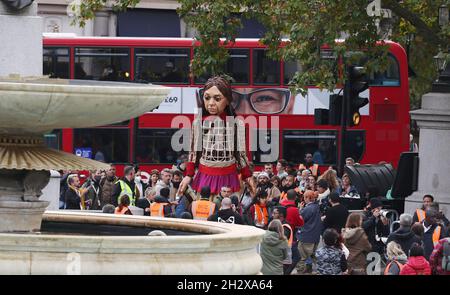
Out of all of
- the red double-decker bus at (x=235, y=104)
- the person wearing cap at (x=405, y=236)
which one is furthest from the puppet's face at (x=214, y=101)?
the red double-decker bus at (x=235, y=104)

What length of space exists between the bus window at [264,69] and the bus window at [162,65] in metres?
1.50

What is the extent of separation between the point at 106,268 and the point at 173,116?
25.8 meters

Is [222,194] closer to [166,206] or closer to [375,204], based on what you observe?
[166,206]

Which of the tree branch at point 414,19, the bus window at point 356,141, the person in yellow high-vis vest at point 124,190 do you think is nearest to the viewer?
Result: the person in yellow high-vis vest at point 124,190

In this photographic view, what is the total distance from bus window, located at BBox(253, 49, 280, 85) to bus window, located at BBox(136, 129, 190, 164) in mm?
2288

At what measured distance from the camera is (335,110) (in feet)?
76.9

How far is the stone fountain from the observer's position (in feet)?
36.2

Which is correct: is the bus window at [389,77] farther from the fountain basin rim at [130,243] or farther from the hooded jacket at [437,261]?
the fountain basin rim at [130,243]

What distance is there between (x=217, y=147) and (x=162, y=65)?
58.3 feet

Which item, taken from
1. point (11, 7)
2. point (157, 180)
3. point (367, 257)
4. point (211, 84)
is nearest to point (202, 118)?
point (211, 84)

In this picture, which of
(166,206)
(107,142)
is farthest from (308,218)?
(107,142)

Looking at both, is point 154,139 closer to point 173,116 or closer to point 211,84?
point 173,116

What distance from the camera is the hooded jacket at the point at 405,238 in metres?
17.6
